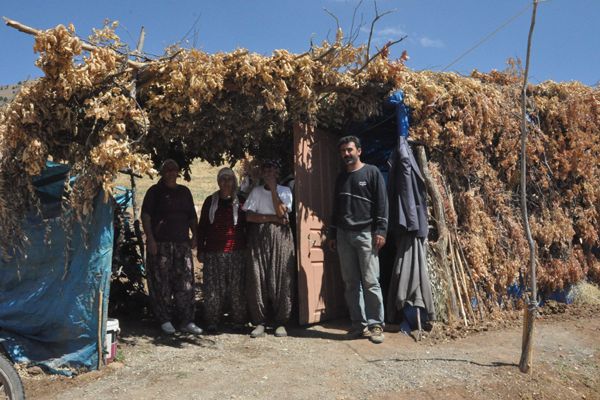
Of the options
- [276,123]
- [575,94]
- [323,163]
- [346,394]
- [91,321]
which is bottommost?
[346,394]

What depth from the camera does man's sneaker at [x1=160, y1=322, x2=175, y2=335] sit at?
17.8 ft

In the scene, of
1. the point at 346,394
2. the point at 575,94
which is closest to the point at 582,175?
the point at 575,94

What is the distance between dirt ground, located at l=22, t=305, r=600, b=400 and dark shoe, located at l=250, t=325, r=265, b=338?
0.11 m

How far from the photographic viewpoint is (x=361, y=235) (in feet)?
16.9

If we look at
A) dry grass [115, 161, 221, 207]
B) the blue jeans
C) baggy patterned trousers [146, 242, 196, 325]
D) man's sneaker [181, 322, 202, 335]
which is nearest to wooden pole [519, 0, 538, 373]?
the blue jeans

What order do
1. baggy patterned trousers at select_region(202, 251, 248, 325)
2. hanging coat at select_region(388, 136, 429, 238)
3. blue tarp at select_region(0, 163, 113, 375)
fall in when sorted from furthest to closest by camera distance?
1. baggy patterned trousers at select_region(202, 251, 248, 325)
2. hanging coat at select_region(388, 136, 429, 238)
3. blue tarp at select_region(0, 163, 113, 375)

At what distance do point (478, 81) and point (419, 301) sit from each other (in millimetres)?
2941

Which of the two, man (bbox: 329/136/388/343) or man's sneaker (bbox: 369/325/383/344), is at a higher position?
man (bbox: 329/136/388/343)

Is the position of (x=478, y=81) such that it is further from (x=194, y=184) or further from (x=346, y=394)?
(x=194, y=184)

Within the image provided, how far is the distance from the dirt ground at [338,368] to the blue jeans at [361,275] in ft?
0.95

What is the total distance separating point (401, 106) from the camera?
5617mm

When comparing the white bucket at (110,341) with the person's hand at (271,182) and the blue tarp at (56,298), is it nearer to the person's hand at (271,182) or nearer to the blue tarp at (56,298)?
the blue tarp at (56,298)

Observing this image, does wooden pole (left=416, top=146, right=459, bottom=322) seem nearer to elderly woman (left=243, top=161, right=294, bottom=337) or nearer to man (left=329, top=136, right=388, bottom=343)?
man (left=329, top=136, right=388, bottom=343)

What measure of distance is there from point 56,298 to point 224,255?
5.83 ft
